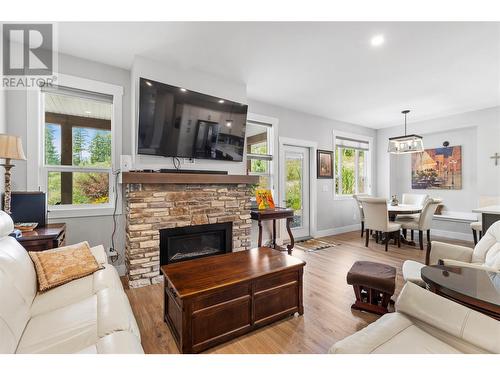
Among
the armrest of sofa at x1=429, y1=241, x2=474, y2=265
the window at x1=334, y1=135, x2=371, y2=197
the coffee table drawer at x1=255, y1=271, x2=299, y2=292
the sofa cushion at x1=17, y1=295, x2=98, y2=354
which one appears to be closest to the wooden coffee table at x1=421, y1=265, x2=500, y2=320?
the armrest of sofa at x1=429, y1=241, x2=474, y2=265

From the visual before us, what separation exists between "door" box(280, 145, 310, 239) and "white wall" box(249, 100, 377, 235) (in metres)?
0.24

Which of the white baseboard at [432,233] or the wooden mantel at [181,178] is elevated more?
the wooden mantel at [181,178]

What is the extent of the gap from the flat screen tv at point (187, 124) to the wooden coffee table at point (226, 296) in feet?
5.09

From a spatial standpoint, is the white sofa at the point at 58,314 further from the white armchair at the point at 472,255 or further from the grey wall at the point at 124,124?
the white armchair at the point at 472,255

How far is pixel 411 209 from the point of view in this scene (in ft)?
14.3

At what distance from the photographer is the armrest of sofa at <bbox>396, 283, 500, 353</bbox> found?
109 centimetres

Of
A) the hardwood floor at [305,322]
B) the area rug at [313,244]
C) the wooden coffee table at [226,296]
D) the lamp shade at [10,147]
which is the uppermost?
the lamp shade at [10,147]

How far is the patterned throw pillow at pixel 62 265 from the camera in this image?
1699 mm

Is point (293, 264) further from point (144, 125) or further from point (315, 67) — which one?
point (315, 67)

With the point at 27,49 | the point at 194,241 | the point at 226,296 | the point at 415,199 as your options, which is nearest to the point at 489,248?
the point at 226,296

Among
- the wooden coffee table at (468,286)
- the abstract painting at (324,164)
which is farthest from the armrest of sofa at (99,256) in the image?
the abstract painting at (324,164)

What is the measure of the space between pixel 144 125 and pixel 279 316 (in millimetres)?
2488
